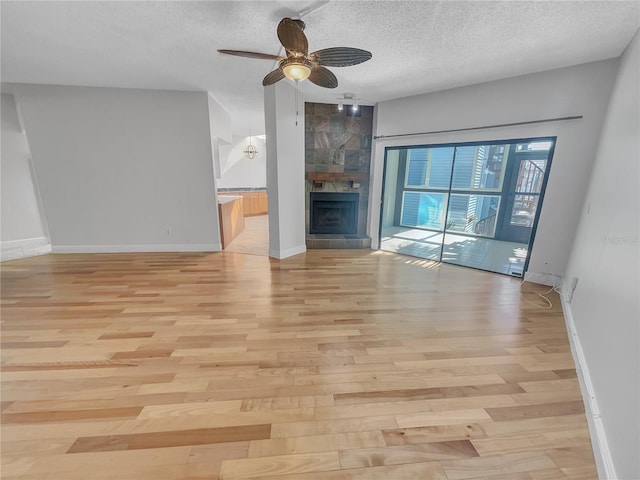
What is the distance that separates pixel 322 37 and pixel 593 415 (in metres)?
3.48

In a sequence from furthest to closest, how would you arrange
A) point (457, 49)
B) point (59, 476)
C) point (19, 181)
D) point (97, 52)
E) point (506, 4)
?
point (19, 181) < point (97, 52) < point (457, 49) < point (506, 4) < point (59, 476)

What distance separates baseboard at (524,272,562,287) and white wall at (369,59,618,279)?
0.04m

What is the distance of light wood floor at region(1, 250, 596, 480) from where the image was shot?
1.15m

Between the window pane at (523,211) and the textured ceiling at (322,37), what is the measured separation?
3.96 m

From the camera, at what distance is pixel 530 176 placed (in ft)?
19.2

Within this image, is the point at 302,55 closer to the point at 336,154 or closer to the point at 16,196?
the point at 336,154

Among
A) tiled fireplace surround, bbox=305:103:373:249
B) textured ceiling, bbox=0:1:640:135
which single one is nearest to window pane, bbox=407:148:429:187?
tiled fireplace surround, bbox=305:103:373:249

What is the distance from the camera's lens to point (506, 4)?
1919 mm

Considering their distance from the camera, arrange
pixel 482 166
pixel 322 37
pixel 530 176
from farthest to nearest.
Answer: pixel 482 166, pixel 530 176, pixel 322 37

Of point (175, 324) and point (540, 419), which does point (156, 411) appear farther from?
point (540, 419)

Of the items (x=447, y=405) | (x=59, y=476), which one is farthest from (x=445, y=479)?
(x=59, y=476)

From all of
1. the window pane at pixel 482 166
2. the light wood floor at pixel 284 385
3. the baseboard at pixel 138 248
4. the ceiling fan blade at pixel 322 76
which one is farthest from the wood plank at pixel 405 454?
the window pane at pixel 482 166

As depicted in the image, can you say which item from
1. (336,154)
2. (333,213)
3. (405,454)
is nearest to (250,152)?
(336,154)

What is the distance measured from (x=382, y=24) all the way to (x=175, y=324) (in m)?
3.31
